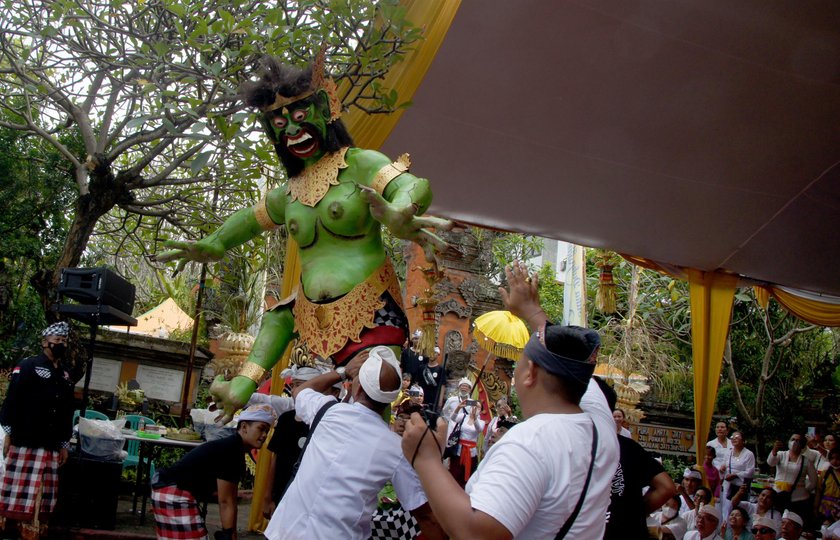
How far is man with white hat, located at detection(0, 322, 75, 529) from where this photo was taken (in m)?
4.85

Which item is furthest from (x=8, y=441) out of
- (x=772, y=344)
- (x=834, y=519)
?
(x=772, y=344)

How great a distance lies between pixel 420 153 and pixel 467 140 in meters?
0.36

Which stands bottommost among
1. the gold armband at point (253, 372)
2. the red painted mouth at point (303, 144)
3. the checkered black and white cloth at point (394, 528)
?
the checkered black and white cloth at point (394, 528)

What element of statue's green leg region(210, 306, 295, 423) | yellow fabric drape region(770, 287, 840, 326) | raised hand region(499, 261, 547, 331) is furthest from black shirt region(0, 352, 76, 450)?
yellow fabric drape region(770, 287, 840, 326)

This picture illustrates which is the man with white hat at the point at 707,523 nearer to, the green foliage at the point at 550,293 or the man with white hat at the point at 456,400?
the man with white hat at the point at 456,400

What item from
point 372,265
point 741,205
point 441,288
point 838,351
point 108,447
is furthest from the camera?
point 838,351

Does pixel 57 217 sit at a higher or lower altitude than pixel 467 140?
lower

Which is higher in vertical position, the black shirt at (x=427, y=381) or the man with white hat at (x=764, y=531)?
the black shirt at (x=427, y=381)

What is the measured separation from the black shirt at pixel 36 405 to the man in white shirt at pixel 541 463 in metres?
3.97

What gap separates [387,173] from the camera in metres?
3.38

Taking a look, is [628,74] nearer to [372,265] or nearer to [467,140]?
[467,140]

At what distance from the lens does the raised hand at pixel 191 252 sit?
145 inches

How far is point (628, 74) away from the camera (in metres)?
5.25

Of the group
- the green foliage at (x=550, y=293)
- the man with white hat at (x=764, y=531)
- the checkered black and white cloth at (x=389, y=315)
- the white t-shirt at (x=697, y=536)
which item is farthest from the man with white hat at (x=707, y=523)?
the green foliage at (x=550, y=293)
